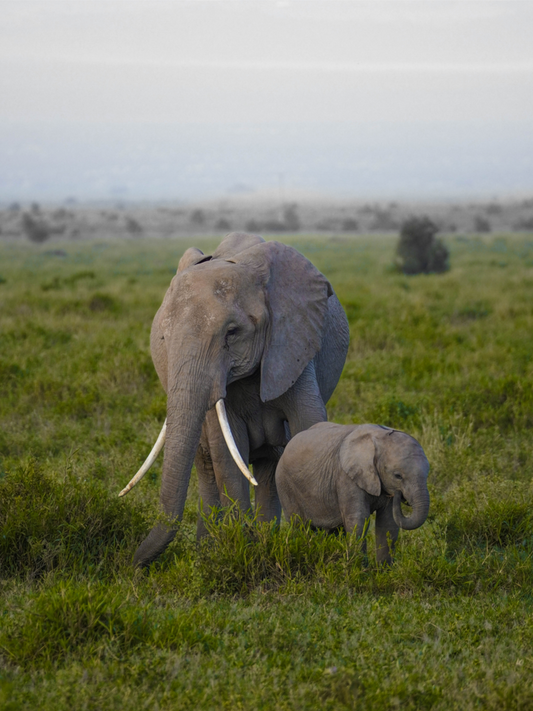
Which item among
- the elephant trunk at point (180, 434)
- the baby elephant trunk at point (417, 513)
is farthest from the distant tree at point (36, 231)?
the baby elephant trunk at point (417, 513)

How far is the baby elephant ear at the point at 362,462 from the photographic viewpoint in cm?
448

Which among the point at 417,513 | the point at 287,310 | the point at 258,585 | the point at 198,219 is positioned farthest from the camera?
the point at 198,219

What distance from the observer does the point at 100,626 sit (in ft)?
12.5

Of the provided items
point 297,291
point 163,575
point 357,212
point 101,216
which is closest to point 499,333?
point 297,291

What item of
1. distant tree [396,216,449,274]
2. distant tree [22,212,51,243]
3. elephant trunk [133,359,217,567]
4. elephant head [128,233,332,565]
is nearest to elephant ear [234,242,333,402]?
elephant head [128,233,332,565]

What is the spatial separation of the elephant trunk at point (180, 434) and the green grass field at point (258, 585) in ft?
0.87

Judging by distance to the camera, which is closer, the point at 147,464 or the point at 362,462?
the point at 362,462

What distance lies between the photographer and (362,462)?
14.8ft

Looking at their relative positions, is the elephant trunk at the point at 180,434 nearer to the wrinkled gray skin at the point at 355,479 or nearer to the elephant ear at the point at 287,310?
→ the elephant ear at the point at 287,310

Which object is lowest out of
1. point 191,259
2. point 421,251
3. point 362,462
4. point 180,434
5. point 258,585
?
point 258,585

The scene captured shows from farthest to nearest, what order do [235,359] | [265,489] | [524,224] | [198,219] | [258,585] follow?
[198,219]
[524,224]
[265,489]
[235,359]
[258,585]

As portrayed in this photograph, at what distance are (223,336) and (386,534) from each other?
1450mm

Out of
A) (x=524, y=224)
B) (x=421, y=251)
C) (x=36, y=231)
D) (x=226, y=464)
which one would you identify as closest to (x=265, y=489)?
(x=226, y=464)

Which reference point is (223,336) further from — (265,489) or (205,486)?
(265,489)
